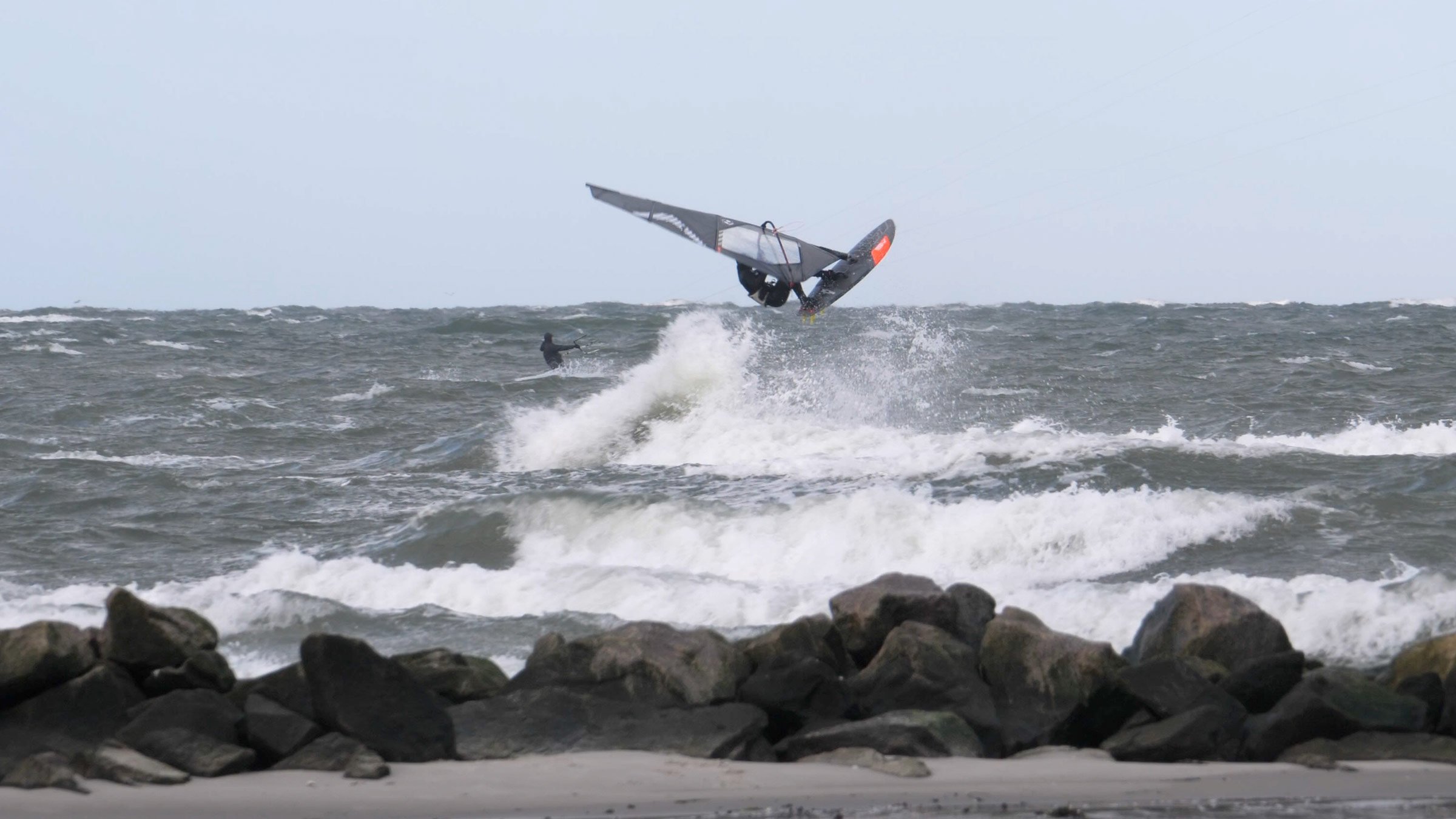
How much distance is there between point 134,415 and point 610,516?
11.0m

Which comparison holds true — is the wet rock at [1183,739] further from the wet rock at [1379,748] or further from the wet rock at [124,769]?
the wet rock at [124,769]

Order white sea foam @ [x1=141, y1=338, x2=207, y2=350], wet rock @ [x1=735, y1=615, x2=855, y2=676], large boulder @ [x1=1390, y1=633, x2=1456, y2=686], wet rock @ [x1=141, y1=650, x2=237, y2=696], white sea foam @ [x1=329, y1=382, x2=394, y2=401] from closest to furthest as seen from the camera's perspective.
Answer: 1. wet rock @ [x1=141, y1=650, x2=237, y2=696]
2. large boulder @ [x1=1390, y1=633, x2=1456, y2=686]
3. wet rock @ [x1=735, y1=615, x2=855, y2=676]
4. white sea foam @ [x1=329, y1=382, x2=394, y2=401]
5. white sea foam @ [x1=141, y1=338, x2=207, y2=350]

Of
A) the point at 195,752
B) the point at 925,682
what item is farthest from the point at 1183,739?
the point at 195,752

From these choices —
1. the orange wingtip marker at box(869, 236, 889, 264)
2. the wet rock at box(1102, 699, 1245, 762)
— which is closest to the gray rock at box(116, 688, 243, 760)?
the wet rock at box(1102, 699, 1245, 762)

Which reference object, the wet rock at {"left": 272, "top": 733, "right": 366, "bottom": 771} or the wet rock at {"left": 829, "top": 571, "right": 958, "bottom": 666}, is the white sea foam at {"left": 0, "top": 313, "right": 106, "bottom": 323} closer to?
the wet rock at {"left": 829, "top": 571, "right": 958, "bottom": 666}

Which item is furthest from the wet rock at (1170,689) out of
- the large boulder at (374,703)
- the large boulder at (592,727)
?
the large boulder at (374,703)

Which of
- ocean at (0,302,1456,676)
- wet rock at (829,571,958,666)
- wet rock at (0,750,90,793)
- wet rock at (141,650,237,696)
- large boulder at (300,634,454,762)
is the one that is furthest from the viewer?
ocean at (0,302,1456,676)

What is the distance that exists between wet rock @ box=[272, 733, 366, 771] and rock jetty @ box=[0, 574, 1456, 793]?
11mm

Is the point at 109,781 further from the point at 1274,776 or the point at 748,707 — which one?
the point at 1274,776

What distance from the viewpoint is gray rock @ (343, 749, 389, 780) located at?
617 centimetres

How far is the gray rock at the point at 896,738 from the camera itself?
21.5ft

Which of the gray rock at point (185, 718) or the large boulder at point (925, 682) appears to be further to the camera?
the large boulder at point (925, 682)

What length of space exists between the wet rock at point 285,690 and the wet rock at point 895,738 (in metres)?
2.23

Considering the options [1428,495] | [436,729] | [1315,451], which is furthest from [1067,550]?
[436,729]
